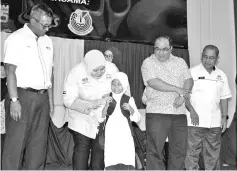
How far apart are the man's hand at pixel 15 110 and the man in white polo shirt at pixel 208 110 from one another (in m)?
2.00

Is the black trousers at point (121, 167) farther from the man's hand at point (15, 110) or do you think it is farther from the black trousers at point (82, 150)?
the man's hand at point (15, 110)

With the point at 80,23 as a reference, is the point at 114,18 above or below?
above

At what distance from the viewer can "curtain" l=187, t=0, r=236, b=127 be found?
20.9ft

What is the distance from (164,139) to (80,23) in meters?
3.02

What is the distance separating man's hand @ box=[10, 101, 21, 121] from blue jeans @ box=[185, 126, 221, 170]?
2045mm

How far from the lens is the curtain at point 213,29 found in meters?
6.38

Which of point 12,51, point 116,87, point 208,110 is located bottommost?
point 208,110

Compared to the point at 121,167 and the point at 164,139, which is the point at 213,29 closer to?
the point at 164,139

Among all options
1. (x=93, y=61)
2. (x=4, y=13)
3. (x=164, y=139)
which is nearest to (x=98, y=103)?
(x=93, y=61)

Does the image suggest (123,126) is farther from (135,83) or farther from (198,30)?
(198,30)

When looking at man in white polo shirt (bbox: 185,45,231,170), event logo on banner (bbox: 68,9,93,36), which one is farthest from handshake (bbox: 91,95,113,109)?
event logo on banner (bbox: 68,9,93,36)

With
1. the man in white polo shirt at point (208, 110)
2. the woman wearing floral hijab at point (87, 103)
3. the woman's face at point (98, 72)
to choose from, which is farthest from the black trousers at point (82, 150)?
the man in white polo shirt at point (208, 110)

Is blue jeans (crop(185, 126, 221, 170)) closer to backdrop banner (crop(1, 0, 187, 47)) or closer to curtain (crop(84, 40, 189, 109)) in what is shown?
curtain (crop(84, 40, 189, 109))

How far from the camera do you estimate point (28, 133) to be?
108 inches
